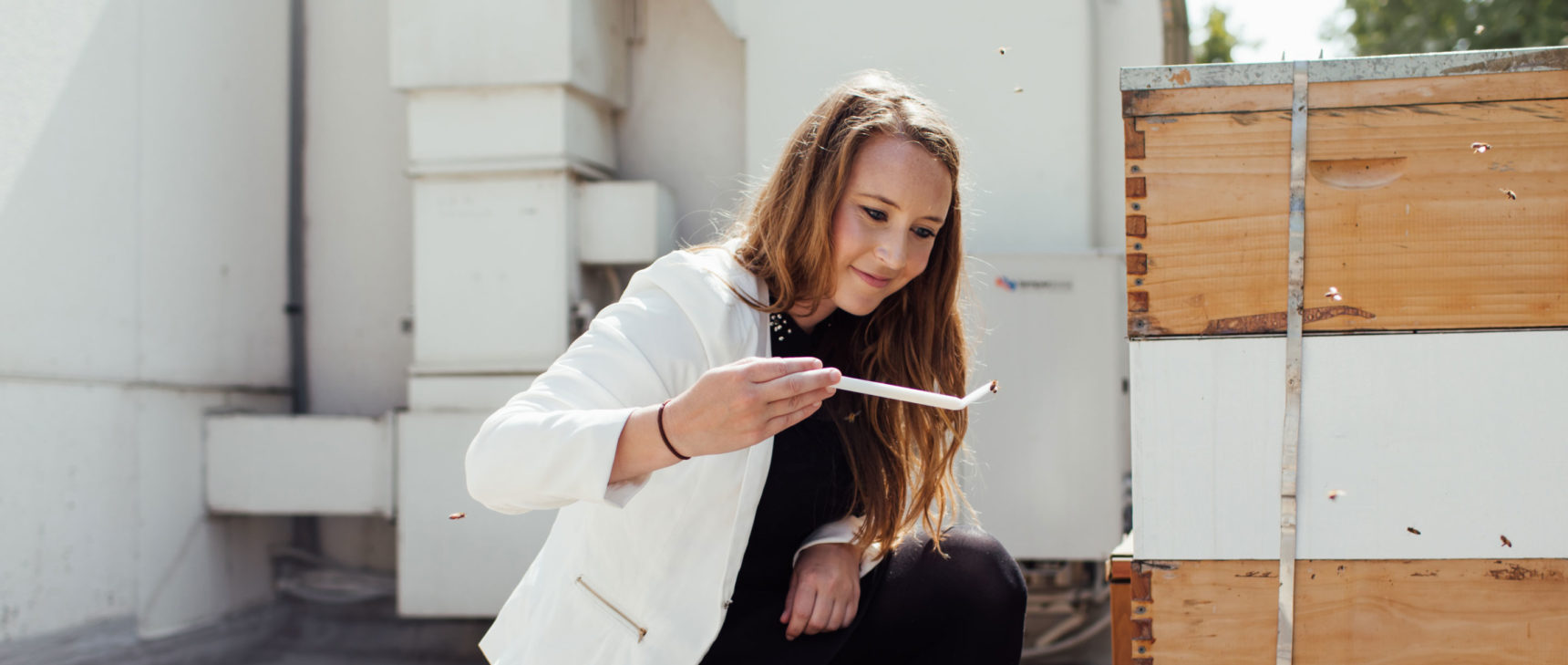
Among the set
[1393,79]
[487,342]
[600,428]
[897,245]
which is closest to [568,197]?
[487,342]

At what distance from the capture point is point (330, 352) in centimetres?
377

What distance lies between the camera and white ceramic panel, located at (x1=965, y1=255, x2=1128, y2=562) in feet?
9.98

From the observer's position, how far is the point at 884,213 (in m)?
1.59

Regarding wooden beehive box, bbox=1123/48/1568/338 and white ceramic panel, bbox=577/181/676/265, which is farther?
white ceramic panel, bbox=577/181/676/265

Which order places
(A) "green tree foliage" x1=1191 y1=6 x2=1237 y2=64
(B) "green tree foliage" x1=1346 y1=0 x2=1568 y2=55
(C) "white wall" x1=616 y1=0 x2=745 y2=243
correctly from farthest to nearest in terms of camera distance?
(A) "green tree foliage" x1=1191 y1=6 x2=1237 y2=64
(B) "green tree foliage" x1=1346 y1=0 x2=1568 y2=55
(C) "white wall" x1=616 y1=0 x2=745 y2=243

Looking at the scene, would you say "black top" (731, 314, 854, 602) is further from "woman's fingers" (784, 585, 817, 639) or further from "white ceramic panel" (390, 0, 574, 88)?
"white ceramic panel" (390, 0, 574, 88)

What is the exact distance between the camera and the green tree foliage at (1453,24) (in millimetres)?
6383

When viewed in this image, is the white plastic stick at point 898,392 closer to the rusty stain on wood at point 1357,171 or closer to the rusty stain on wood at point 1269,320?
the rusty stain on wood at point 1269,320

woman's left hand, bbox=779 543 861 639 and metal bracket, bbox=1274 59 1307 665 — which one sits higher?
metal bracket, bbox=1274 59 1307 665

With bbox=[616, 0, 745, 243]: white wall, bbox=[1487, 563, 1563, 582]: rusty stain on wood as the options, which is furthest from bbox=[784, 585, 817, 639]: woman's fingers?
bbox=[616, 0, 745, 243]: white wall

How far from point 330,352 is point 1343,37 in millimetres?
7821

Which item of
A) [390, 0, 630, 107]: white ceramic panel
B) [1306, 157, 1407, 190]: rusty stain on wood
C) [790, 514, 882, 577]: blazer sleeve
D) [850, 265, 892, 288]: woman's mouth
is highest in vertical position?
[390, 0, 630, 107]: white ceramic panel

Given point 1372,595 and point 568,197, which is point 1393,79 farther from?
point 568,197

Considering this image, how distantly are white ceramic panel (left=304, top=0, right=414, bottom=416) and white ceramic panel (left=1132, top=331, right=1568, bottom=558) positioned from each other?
2.85m
